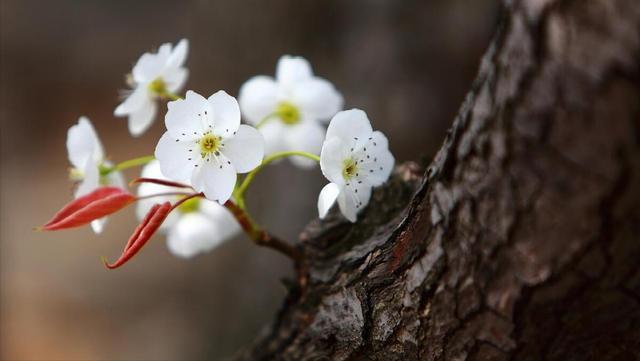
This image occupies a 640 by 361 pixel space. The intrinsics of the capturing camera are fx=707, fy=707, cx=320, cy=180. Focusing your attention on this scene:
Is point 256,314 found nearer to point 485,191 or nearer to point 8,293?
point 8,293

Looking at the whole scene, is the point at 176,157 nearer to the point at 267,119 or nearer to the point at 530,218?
the point at 267,119

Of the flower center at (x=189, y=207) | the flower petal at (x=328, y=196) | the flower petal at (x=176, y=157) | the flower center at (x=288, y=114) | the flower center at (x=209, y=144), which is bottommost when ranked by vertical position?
the flower petal at (x=328, y=196)

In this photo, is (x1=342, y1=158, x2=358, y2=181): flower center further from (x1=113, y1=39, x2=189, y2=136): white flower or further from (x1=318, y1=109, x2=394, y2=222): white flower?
(x1=113, y1=39, x2=189, y2=136): white flower

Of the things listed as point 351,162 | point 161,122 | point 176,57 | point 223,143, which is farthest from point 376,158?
point 161,122

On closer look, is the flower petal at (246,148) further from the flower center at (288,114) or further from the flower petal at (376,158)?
the flower center at (288,114)

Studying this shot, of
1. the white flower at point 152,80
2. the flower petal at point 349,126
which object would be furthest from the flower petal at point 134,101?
the flower petal at point 349,126

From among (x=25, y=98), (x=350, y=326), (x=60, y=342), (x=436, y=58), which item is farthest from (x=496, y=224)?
(x=25, y=98)
